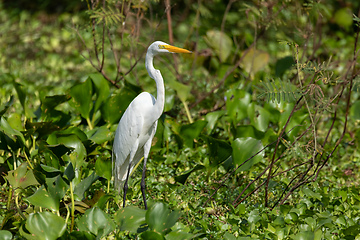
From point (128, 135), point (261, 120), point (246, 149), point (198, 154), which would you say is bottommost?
point (198, 154)

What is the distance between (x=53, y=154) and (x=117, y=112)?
0.86 m

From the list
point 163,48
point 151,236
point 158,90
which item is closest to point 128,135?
point 158,90

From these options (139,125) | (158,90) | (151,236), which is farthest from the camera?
(139,125)

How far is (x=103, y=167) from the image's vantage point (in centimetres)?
227

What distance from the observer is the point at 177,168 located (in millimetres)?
3008

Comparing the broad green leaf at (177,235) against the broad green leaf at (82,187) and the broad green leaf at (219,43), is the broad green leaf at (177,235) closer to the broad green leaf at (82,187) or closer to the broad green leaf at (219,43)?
the broad green leaf at (82,187)

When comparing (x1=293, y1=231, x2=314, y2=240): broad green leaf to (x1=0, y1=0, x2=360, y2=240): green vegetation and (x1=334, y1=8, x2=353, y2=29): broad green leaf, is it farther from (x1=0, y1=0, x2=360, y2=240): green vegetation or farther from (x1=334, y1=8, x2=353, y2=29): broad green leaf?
(x1=334, y1=8, x2=353, y2=29): broad green leaf

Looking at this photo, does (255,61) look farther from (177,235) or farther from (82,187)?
(177,235)

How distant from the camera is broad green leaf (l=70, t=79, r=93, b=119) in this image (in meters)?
3.01

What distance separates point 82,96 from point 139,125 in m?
0.87

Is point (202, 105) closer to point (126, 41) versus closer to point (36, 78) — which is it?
point (126, 41)

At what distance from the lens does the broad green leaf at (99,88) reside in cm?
310

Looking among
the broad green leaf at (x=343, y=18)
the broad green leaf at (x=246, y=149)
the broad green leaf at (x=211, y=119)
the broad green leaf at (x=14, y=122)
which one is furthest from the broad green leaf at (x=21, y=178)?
the broad green leaf at (x=343, y=18)

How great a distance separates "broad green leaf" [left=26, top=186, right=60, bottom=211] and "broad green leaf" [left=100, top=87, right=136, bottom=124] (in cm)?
113
